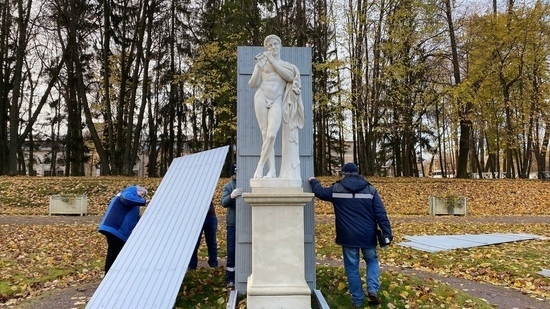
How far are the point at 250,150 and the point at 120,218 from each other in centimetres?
198

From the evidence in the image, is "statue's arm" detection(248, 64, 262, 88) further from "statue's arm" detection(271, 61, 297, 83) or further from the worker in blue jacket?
the worker in blue jacket

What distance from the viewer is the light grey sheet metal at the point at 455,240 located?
896cm

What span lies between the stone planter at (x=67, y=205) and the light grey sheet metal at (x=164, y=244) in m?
9.32

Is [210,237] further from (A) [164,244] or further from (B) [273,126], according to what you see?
(B) [273,126]

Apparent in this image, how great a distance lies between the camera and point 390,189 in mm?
18422

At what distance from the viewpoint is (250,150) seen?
19.1ft

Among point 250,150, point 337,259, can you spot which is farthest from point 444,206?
point 250,150

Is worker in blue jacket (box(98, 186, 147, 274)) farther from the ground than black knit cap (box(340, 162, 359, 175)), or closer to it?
closer to it

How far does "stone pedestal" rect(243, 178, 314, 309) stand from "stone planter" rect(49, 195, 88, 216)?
1208 centimetres

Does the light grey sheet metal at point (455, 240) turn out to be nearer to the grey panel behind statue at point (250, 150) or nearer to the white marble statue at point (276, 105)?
the grey panel behind statue at point (250, 150)

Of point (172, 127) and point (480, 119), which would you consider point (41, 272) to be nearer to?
point (480, 119)

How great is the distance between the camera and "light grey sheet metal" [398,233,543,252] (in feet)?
29.4

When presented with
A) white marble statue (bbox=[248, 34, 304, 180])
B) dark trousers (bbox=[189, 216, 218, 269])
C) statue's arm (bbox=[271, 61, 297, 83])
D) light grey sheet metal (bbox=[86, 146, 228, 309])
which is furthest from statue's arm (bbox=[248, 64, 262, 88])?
dark trousers (bbox=[189, 216, 218, 269])

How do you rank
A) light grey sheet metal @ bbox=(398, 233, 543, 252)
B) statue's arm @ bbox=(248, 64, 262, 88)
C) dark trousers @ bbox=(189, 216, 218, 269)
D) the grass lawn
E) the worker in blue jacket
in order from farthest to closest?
light grey sheet metal @ bbox=(398, 233, 543, 252)
dark trousers @ bbox=(189, 216, 218, 269)
the worker in blue jacket
the grass lawn
statue's arm @ bbox=(248, 64, 262, 88)
